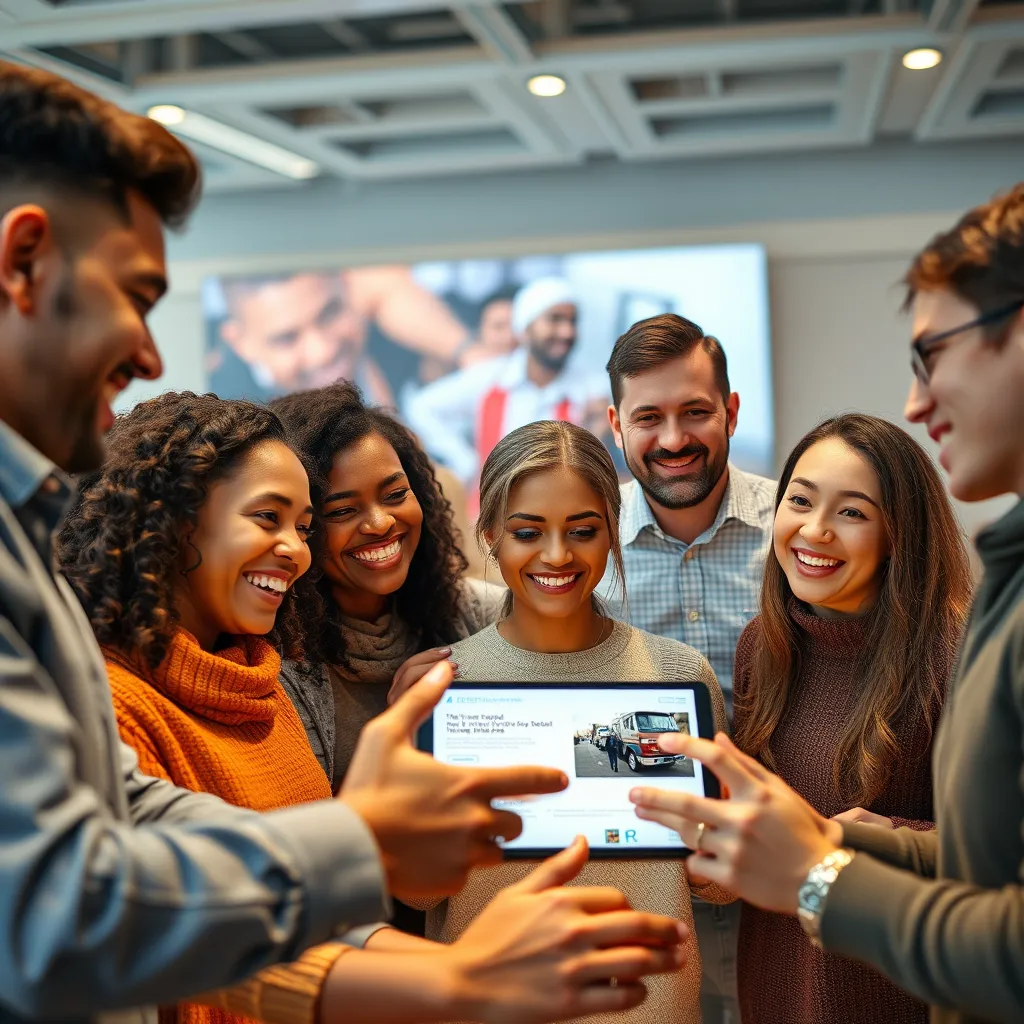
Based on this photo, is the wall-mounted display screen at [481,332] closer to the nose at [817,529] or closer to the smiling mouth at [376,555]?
the smiling mouth at [376,555]

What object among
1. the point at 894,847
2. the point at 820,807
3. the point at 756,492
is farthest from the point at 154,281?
the point at 756,492

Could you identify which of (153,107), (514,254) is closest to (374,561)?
(153,107)

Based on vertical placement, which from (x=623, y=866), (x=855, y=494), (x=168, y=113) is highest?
(x=168, y=113)

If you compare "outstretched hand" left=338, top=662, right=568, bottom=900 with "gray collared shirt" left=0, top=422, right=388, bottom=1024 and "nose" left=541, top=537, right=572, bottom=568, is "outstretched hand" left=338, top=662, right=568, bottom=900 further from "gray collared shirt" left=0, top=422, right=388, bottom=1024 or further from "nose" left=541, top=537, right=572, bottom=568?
"nose" left=541, top=537, right=572, bottom=568

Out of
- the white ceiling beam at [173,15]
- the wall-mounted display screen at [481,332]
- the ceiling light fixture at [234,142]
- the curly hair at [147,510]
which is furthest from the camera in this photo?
the wall-mounted display screen at [481,332]

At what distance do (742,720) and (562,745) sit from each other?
61 centimetres

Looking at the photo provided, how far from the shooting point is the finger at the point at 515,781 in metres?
1.20

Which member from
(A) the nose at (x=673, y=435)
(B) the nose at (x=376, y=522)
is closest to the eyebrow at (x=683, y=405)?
(A) the nose at (x=673, y=435)

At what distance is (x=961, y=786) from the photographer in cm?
118

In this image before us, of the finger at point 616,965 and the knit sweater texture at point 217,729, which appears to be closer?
the finger at point 616,965

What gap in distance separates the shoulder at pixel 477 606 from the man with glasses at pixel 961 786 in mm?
1376

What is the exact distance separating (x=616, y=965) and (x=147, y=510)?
1.05m

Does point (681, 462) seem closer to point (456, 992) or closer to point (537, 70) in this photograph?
point (456, 992)

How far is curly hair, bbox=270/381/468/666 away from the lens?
2.42m
